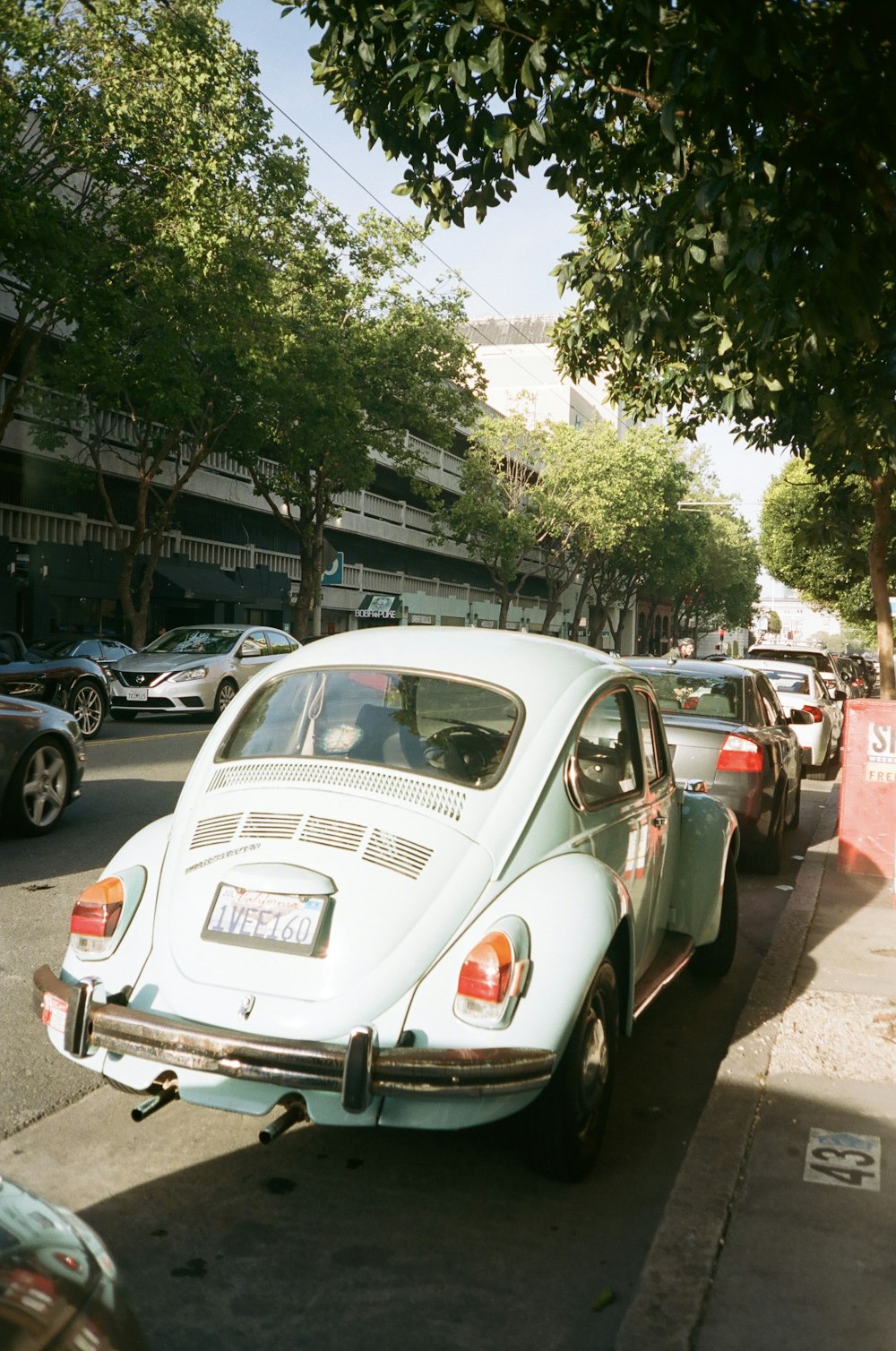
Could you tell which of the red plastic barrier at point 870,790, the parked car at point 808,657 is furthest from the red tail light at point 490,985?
the parked car at point 808,657

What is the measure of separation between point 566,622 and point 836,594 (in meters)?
41.1

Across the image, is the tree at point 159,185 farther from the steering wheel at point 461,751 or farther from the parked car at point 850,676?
the steering wheel at point 461,751

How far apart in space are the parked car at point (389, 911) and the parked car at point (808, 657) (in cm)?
2079

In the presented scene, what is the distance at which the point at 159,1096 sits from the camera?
3660 millimetres

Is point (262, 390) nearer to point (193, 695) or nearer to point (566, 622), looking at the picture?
point (193, 695)

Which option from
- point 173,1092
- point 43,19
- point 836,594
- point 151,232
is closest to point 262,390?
point 151,232

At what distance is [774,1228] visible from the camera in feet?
11.4

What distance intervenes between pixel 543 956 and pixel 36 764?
6.27 m

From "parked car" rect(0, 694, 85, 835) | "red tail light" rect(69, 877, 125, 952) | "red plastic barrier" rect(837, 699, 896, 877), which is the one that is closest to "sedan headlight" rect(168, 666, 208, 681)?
"parked car" rect(0, 694, 85, 835)

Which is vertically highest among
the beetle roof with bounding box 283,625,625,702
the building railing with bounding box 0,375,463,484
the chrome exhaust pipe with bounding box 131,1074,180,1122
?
the building railing with bounding box 0,375,463,484

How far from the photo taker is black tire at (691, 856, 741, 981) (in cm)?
612

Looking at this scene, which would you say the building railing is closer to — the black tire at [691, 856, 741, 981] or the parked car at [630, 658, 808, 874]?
the parked car at [630, 658, 808, 874]

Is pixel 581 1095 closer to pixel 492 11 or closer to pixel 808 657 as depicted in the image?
pixel 492 11

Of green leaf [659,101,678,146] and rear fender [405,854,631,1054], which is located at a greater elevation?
green leaf [659,101,678,146]
